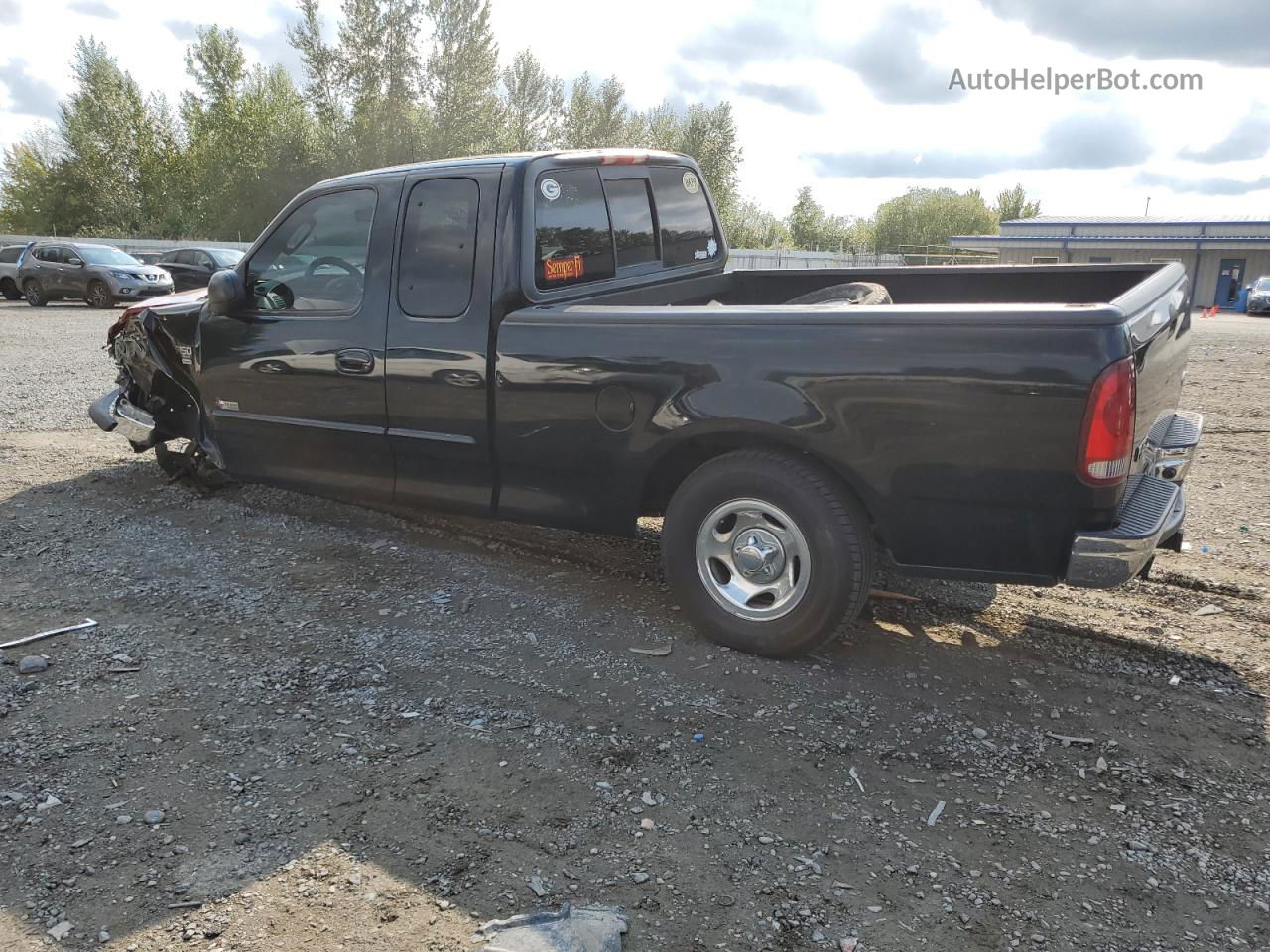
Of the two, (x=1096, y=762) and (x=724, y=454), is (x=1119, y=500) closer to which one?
(x=1096, y=762)

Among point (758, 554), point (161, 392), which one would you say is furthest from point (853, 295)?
point (161, 392)

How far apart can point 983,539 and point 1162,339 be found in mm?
1087

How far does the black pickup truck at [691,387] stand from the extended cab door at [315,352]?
16mm

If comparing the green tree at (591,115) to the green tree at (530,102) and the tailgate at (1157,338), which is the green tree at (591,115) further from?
the tailgate at (1157,338)

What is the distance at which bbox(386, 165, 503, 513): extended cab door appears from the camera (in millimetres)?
4352

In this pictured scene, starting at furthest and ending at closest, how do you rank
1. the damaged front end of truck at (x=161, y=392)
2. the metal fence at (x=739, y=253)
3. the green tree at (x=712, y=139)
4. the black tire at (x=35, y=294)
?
the green tree at (x=712, y=139) < the metal fence at (x=739, y=253) < the black tire at (x=35, y=294) < the damaged front end of truck at (x=161, y=392)

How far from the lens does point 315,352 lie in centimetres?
489

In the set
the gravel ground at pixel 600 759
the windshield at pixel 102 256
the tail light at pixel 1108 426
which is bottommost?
the gravel ground at pixel 600 759

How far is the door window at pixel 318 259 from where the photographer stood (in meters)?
4.80

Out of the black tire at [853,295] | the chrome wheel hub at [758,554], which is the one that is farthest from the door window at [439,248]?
the black tire at [853,295]

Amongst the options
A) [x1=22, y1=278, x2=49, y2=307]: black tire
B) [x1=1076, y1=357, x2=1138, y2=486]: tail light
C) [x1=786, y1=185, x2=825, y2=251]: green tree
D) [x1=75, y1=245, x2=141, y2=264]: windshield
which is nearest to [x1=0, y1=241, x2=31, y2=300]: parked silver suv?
[x1=22, y1=278, x2=49, y2=307]: black tire

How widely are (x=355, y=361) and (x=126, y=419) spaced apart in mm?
2410

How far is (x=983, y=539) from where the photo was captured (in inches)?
134

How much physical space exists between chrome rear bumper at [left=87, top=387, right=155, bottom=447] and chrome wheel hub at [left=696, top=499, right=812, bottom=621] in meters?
4.09
